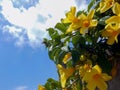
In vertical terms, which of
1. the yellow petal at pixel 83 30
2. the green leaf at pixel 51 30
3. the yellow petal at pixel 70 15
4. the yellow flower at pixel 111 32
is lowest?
the yellow flower at pixel 111 32

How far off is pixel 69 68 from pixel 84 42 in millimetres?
120

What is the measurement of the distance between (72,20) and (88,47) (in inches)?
4.3

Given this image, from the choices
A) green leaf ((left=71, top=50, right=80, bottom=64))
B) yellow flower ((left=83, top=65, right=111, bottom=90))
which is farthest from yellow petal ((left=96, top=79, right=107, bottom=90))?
green leaf ((left=71, top=50, right=80, bottom=64))

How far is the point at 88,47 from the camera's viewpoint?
1217mm

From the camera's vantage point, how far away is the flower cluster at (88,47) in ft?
3.80

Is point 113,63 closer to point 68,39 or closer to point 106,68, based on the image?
point 106,68

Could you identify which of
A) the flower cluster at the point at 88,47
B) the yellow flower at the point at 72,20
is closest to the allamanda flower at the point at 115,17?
the flower cluster at the point at 88,47

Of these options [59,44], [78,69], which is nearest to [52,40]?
[59,44]

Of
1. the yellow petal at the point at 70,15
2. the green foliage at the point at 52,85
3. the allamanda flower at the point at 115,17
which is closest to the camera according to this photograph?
the allamanda flower at the point at 115,17

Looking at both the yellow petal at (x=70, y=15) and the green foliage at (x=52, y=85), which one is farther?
the green foliage at (x=52, y=85)

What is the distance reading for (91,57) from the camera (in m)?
1.22

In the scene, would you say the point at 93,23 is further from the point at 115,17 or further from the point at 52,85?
the point at 52,85

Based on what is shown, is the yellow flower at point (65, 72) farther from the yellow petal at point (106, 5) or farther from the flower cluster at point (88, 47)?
the yellow petal at point (106, 5)

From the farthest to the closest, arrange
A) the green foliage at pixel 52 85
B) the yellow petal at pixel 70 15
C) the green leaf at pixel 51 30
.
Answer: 1. the green foliage at pixel 52 85
2. the green leaf at pixel 51 30
3. the yellow petal at pixel 70 15
